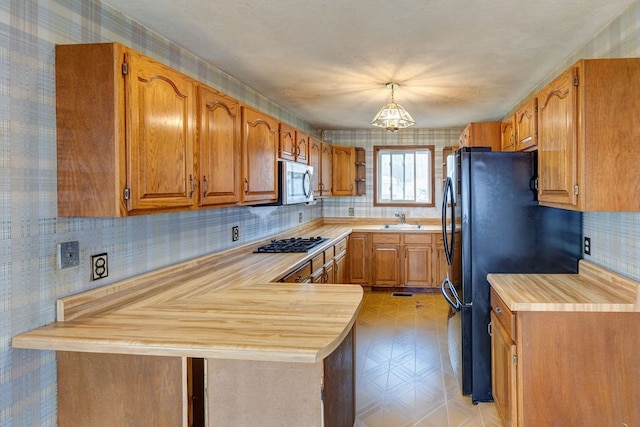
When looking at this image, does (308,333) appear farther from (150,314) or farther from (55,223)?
(55,223)

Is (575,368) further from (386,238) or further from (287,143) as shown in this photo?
(386,238)

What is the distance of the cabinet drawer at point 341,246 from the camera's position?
4521 millimetres

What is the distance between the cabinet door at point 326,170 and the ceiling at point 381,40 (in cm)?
122

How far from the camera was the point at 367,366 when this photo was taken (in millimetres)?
3119

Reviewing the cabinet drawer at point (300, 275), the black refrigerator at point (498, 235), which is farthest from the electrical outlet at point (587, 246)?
the cabinet drawer at point (300, 275)

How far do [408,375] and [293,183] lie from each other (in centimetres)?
176

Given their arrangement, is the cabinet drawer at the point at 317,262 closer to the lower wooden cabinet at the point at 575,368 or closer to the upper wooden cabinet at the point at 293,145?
the upper wooden cabinet at the point at 293,145

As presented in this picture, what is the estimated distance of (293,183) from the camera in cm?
343

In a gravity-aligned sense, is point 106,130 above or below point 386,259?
above

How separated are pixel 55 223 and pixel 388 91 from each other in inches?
113

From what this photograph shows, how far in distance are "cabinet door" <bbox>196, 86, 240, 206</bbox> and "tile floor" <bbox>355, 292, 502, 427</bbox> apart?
1.58 meters

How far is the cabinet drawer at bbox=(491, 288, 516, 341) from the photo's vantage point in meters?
2.02

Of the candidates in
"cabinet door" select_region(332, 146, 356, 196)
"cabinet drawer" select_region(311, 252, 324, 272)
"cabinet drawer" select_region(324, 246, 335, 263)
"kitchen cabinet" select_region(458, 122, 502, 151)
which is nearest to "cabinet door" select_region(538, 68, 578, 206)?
"kitchen cabinet" select_region(458, 122, 502, 151)

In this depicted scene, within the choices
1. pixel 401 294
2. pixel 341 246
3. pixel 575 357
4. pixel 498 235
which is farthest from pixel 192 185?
pixel 401 294
